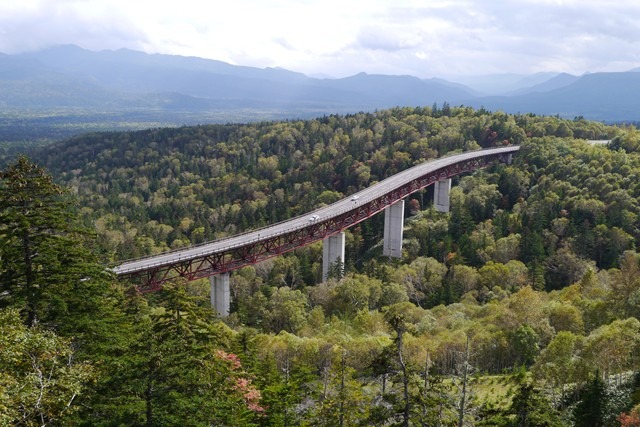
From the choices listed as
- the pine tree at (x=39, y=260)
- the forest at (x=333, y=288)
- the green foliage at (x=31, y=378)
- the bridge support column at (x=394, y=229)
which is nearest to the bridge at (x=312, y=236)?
the bridge support column at (x=394, y=229)

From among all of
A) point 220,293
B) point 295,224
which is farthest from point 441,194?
point 220,293

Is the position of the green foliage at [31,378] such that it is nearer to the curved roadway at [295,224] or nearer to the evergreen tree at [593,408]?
the curved roadway at [295,224]

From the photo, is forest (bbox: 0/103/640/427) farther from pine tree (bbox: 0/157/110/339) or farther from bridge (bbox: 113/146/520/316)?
bridge (bbox: 113/146/520/316)

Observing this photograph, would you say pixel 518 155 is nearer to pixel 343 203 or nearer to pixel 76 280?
pixel 343 203

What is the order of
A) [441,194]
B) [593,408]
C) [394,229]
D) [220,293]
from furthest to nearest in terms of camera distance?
1. [441,194]
2. [394,229]
3. [220,293]
4. [593,408]

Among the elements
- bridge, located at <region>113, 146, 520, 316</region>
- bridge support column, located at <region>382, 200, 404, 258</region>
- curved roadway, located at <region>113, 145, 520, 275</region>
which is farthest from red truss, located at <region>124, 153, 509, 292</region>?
bridge support column, located at <region>382, 200, 404, 258</region>

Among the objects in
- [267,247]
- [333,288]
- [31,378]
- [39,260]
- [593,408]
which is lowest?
[333,288]

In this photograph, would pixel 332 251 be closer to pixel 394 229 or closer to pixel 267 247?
pixel 394 229

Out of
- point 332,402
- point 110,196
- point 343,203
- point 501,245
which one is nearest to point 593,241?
point 501,245
